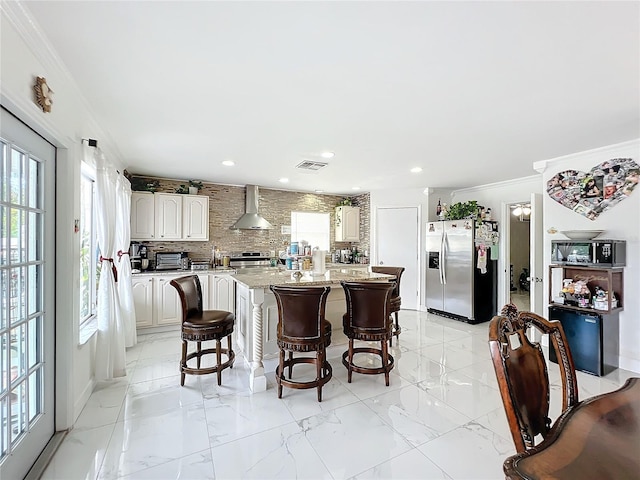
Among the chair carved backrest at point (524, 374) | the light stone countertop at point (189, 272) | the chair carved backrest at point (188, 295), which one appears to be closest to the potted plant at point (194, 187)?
the light stone countertop at point (189, 272)

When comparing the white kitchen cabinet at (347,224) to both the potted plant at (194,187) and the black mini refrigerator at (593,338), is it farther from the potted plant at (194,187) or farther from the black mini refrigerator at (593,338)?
the black mini refrigerator at (593,338)

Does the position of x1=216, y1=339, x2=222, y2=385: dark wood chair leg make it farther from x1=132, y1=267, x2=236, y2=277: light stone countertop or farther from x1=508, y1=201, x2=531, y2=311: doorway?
x1=508, y1=201, x2=531, y2=311: doorway

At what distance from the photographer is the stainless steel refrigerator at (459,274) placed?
515cm

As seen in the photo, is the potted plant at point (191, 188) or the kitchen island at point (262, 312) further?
the potted plant at point (191, 188)

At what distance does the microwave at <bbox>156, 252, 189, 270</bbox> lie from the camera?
16.3 ft

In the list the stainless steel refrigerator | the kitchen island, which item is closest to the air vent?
the kitchen island

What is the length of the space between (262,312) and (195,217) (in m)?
2.86

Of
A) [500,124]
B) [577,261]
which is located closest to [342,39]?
[500,124]

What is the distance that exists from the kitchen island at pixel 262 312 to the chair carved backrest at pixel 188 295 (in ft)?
1.49

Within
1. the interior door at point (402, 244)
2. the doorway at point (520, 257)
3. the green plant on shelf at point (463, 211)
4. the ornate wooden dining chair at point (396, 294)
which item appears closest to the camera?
the ornate wooden dining chair at point (396, 294)

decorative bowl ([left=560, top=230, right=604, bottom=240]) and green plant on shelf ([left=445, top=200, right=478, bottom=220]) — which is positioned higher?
green plant on shelf ([left=445, top=200, right=478, bottom=220])

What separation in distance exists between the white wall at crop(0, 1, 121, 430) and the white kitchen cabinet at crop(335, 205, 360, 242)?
4.82 metres

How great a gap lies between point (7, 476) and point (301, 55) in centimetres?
279

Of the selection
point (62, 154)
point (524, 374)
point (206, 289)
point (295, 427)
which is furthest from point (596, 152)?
point (206, 289)
